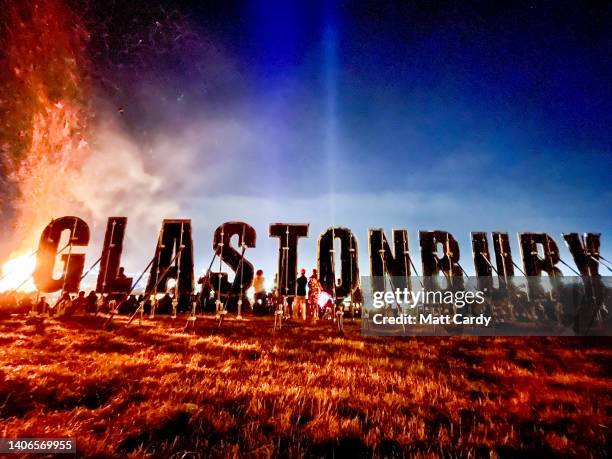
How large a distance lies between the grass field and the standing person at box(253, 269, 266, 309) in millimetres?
7906

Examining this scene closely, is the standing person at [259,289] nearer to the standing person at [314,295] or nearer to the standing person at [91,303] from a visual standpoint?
the standing person at [314,295]

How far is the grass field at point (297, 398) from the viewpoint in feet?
11.1

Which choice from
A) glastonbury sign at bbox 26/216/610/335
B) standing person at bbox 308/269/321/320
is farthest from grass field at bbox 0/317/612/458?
standing person at bbox 308/269/321/320

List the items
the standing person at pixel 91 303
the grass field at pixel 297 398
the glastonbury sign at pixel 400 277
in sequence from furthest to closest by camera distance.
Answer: the standing person at pixel 91 303
the glastonbury sign at pixel 400 277
the grass field at pixel 297 398

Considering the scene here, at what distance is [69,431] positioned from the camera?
3.27 meters

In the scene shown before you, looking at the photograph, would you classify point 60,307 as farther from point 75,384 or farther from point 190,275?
point 75,384

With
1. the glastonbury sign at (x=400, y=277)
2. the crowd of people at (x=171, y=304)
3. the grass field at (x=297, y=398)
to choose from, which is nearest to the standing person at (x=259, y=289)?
the crowd of people at (x=171, y=304)

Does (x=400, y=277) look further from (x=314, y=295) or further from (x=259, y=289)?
(x=259, y=289)

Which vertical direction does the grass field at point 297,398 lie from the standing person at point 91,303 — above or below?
below

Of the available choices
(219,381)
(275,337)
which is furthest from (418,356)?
(219,381)

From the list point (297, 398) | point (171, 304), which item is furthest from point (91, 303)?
point (297, 398)

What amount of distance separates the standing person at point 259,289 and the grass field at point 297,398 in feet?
25.9

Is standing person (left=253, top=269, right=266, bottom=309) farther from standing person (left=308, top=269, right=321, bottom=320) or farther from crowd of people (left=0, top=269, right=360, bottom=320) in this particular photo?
standing person (left=308, top=269, right=321, bottom=320)

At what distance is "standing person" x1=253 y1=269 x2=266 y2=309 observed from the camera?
663 inches
